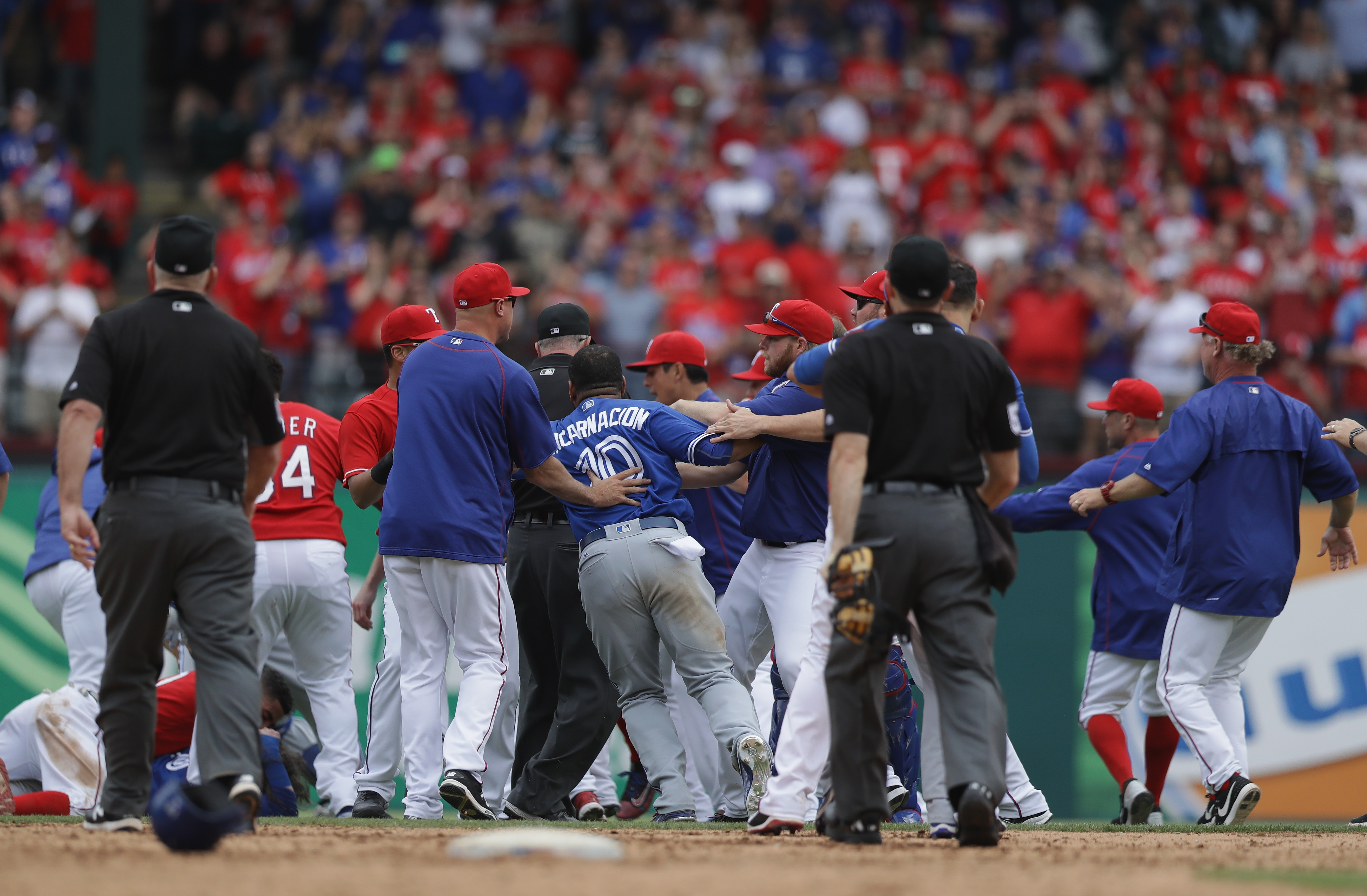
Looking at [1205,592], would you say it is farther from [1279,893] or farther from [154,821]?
[154,821]

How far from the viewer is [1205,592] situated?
25.9 feet

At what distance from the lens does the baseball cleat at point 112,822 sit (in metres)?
6.10

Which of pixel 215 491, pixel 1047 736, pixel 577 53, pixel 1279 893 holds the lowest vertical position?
pixel 1047 736

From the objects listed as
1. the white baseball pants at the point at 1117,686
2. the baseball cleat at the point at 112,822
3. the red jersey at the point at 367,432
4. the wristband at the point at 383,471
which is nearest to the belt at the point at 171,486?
the baseball cleat at the point at 112,822

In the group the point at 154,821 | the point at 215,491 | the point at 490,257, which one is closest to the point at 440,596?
the point at 215,491

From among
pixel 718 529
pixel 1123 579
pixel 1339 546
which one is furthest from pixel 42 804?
pixel 1339 546

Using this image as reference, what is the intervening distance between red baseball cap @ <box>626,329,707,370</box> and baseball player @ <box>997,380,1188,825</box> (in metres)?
1.87

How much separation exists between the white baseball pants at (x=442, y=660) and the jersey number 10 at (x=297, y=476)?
1.10 metres

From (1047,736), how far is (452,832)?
20.3 feet

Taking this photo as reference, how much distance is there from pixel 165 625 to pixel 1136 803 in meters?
5.08

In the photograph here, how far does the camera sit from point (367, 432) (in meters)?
8.30

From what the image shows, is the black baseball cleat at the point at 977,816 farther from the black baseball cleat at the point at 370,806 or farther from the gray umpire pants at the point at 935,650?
the black baseball cleat at the point at 370,806

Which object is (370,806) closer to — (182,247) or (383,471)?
(383,471)

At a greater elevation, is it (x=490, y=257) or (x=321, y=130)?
(x=321, y=130)
